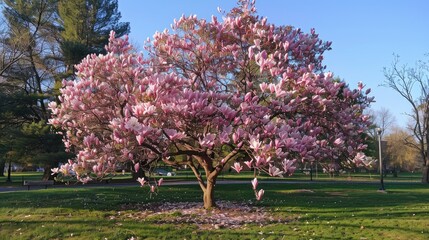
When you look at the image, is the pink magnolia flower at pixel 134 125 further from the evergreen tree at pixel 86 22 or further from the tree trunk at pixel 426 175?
the tree trunk at pixel 426 175

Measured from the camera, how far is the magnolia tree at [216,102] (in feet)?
21.0

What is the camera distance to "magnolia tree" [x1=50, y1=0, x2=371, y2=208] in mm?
6395

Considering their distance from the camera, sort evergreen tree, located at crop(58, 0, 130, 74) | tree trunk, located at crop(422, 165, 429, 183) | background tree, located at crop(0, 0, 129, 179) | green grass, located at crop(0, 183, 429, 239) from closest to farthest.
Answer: green grass, located at crop(0, 183, 429, 239)
background tree, located at crop(0, 0, 129, 179)
evergreen tree, located at crop(58, 0, 130, 74)
tree trunk, located at crop(422, 165, 429, 183)

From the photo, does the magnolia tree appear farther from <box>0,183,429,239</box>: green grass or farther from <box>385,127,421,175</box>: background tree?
<box>385,127,421,175</box>: background tree

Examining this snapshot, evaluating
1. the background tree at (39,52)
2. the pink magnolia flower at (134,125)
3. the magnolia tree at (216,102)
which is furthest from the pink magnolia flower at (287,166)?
the background tree at (39,52)

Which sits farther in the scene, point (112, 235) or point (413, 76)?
point (413, 76)

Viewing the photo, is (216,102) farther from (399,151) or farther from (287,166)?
(399,151)

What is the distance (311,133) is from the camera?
25.1 ft

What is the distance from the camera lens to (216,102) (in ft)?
24.4

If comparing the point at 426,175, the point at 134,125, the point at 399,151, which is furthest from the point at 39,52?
the point at 399,151

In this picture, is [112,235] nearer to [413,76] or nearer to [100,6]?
[100,6]

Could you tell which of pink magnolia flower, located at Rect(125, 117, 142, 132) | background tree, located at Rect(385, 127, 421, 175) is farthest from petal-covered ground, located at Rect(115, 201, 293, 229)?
background tree, located at Rect(385, 127, 421, 175)

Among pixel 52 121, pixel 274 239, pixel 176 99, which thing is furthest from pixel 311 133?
pixel 52 121

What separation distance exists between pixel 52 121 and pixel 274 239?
17.2ft
